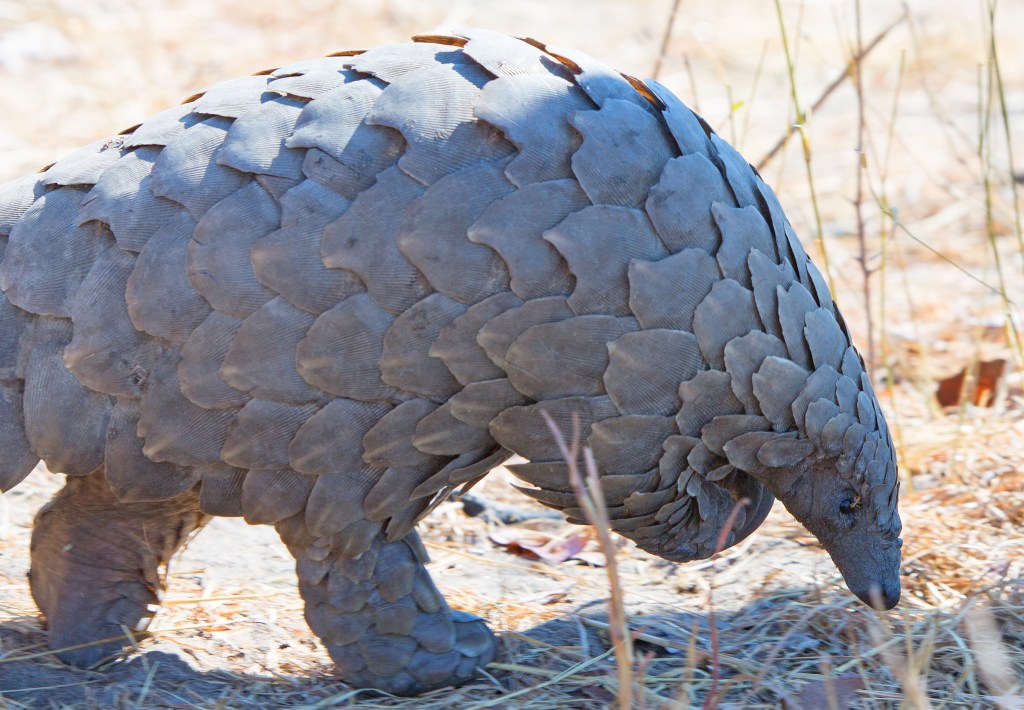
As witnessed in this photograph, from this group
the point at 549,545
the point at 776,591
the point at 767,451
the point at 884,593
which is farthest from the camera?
the point at 549,545

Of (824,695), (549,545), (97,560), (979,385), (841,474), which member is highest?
(979,385)

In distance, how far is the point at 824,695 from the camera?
273cm

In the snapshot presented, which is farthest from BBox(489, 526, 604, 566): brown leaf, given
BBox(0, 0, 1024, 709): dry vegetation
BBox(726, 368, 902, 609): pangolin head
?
BBox(726, 368, 902, 609): pangolin head

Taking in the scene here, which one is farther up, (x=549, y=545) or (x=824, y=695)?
(x=549, y=545)

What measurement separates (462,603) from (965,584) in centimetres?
145

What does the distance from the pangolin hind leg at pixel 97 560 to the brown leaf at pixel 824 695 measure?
1.50 meters

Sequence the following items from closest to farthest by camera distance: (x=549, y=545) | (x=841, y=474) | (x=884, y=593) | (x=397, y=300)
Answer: (x=397, y=300) → (x=841, y=474) → (x=884, y=593) → (x=549, y=545)

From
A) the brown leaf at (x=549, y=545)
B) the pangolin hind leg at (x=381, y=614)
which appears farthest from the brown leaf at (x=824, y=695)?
the brown leaf at (x=549, y=545)

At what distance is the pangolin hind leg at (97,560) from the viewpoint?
280cm

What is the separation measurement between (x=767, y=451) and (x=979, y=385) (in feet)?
8.90

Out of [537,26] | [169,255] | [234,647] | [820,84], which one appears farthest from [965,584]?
[537,26]

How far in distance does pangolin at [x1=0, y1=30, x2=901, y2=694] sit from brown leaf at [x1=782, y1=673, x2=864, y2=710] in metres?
0.56

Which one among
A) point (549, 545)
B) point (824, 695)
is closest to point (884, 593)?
point (824, 695)

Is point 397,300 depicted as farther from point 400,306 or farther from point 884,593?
point 884,593
